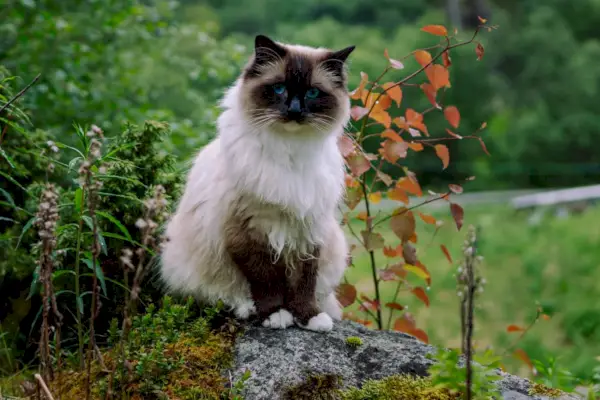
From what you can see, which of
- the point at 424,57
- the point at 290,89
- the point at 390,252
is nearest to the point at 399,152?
the point at 424,57

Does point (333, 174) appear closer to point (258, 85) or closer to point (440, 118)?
point (258, 85)

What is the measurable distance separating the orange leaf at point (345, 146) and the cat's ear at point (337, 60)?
34 cm

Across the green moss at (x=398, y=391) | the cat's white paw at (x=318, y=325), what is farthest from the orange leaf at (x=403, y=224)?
the green moss at (x=398, y=391)

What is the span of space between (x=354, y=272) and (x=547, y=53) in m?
10.8

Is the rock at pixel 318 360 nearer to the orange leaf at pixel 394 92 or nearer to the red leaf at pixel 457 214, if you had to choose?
the red leaf at pixel 457 214

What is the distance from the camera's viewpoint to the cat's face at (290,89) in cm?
261

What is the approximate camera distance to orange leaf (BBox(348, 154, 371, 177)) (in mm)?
3107

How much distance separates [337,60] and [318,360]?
113 cm

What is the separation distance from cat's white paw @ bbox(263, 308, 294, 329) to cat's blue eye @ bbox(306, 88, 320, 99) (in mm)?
823

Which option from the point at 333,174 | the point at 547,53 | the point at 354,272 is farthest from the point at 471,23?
the point at 333,174

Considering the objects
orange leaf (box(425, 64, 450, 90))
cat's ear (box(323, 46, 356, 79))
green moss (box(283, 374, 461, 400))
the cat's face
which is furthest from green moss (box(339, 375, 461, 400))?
orange leaf (box(425, 64, 450, 90))

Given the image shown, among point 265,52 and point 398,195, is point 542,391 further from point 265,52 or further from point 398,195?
point 265,52

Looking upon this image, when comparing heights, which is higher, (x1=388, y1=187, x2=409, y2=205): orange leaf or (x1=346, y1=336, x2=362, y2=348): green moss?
(x1=388, y1=187, x2=409, y2=205): orange leaf

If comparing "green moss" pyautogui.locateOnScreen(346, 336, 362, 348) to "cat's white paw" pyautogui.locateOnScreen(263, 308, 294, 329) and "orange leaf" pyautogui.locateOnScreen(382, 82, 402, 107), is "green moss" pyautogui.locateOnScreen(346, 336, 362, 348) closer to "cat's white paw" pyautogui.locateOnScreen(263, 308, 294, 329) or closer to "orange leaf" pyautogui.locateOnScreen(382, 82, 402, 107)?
"cat's white paw" pyautogui.locateOnScreen(263, 308, 294, 329)
